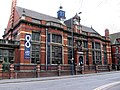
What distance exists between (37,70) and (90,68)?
15.0 metres

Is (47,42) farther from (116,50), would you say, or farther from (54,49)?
(116,50)

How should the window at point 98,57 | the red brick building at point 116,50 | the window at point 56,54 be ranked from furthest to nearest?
1. the red brick building at point 116,50
2. the window at point 98,57
3. the window at point 56,54

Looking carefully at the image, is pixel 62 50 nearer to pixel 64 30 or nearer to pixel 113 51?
pixel 64 30

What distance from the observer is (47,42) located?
33500 millimetres

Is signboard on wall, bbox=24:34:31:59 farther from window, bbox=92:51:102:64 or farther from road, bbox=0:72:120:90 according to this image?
window, bbox=92:51:102:64

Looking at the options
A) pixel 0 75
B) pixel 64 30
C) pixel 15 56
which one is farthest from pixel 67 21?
pixel 0 75

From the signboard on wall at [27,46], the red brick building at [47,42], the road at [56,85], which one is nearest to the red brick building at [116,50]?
the red brick building at [47,42]

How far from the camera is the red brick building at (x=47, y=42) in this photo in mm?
30766

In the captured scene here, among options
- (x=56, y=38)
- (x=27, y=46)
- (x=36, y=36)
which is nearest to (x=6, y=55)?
(x=27, y=46)

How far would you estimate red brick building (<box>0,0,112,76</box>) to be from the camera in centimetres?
3077

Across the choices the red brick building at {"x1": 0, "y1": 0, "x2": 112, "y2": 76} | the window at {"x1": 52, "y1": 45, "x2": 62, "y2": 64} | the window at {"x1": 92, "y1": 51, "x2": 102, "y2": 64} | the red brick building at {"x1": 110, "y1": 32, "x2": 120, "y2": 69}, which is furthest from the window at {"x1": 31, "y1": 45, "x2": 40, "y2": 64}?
the red brick building at {"x1": 110, "y1": 32, "x2": 120, "y2": 69}

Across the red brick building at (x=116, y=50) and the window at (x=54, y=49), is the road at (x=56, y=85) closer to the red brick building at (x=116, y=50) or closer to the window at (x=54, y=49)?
the window at (x=54, y=49)

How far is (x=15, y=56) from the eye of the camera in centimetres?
3077

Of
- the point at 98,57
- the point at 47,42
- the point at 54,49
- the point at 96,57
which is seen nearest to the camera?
the point at 47,42
